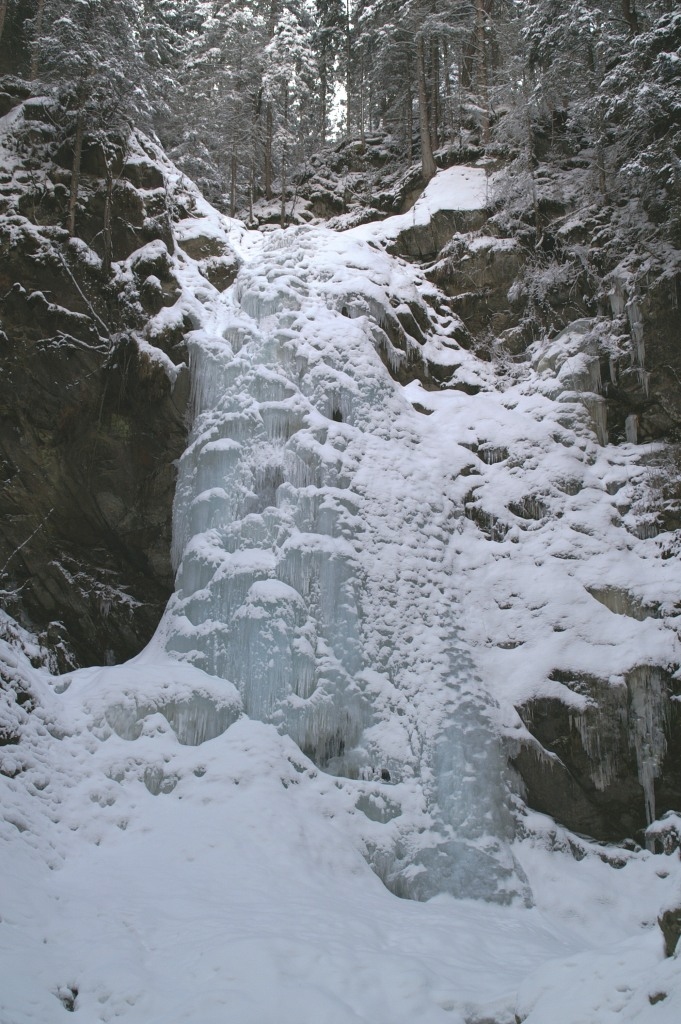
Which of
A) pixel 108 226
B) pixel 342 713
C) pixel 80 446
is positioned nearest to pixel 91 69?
pixel 108 226

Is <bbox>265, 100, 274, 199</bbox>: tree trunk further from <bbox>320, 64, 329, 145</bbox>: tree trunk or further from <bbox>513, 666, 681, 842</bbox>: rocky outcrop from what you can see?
<bbox>513, 666, 681, 842</bbox>: rocky outcrop

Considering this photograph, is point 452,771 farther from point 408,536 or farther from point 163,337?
point 163,337

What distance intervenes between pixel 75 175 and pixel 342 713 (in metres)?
10.0

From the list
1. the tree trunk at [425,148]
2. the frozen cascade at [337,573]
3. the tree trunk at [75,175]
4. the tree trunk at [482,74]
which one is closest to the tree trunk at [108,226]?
the tree trunk at [75,175]

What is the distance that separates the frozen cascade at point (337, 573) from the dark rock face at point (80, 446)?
822 mm

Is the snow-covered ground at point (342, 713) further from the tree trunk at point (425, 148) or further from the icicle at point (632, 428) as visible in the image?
the tree trunk at point (425, 148)

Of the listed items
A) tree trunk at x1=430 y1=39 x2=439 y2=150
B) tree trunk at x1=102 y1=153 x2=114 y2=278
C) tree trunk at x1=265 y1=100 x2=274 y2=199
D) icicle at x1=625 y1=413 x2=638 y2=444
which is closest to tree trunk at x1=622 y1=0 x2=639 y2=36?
tree trunk at x1=430 y1=39 x2=439 y2=150

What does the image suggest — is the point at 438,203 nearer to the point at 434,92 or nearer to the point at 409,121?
the point at 409,121

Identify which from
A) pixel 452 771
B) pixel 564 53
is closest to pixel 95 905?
pixel 452 771

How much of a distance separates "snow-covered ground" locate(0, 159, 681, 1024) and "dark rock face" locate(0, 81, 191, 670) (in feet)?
2.32

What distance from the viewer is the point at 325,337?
1152 cm

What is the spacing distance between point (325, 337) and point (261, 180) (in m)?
14.1

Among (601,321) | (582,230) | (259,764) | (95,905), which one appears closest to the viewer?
(95,905)

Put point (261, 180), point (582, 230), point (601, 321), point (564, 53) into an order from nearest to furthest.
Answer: point (601, 321)
point (582, 230)
point (564, 53)
point (261, 180)
